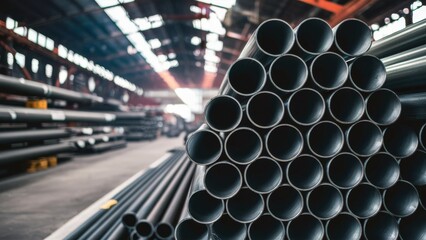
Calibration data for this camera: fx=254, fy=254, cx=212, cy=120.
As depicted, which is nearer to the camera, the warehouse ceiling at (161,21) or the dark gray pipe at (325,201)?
the dark gray pipe at (325,201)

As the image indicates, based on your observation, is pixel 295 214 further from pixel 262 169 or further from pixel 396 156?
pixel 396 156

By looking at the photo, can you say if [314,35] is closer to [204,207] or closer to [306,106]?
[306,106]

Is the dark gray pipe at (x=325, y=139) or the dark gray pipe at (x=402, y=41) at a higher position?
the dark gray pipe at (x=402, y=41)

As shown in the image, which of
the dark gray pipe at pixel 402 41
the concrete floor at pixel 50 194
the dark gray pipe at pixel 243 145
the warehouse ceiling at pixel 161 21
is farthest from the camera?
the warehouse ceiling at pixel 161 21

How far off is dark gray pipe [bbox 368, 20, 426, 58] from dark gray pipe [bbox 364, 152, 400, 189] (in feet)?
2.74

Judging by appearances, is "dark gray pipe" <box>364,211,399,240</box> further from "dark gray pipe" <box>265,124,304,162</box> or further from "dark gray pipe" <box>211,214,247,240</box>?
"dark gray pipe" <box>211,214,247,240</box>

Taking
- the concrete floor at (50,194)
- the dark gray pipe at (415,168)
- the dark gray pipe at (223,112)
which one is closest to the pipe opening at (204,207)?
the dark gray pipe at (223,112)

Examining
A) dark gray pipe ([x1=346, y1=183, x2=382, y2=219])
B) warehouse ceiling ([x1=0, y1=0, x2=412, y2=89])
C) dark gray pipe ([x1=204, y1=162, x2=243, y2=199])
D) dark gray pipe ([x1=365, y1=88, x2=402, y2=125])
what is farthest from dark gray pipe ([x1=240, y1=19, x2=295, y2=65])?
warehouse ceiling ([x1=0, y1=0, x2=412, y2=89])

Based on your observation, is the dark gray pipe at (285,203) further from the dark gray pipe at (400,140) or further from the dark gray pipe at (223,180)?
the dark gray pipe at (400,140)

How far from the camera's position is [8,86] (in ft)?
12.7

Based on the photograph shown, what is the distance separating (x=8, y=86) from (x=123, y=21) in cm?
625

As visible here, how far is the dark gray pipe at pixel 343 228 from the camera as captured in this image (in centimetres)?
140

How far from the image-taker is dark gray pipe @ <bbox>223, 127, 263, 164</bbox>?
1.35m

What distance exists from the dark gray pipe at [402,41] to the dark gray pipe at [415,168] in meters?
0.74
